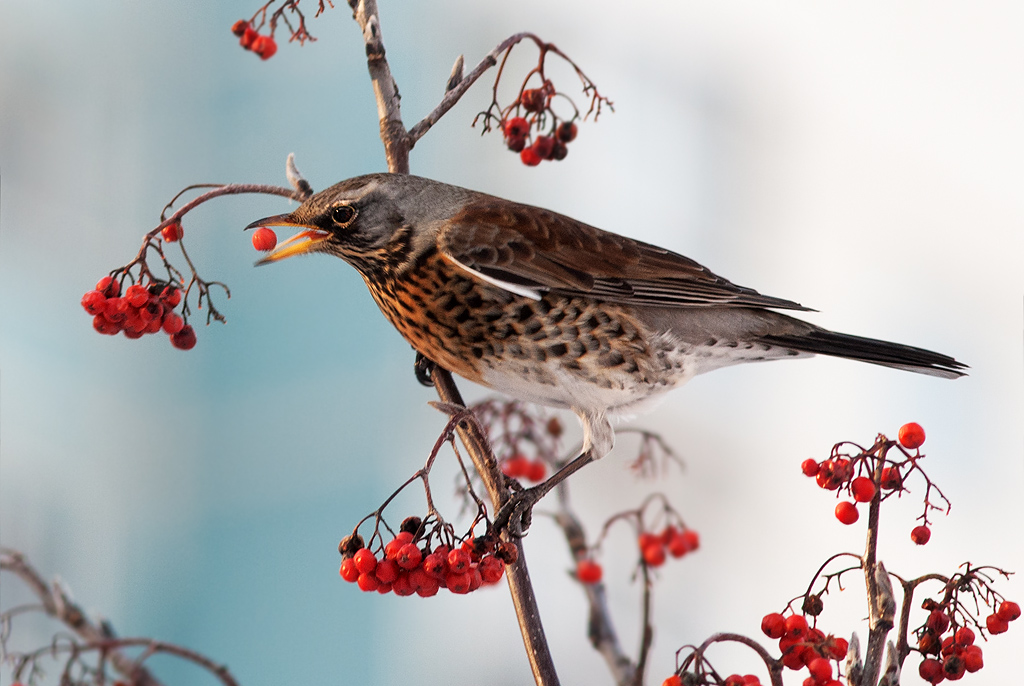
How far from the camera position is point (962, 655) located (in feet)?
2.17

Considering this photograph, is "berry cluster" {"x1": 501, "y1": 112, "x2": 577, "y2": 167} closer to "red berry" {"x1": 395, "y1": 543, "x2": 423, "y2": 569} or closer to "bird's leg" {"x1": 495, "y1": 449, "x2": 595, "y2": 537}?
"bird's leg" {"x1": 495, "y1": 449, "x2": 595, "y2": 537}

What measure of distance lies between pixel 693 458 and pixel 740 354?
97 cm

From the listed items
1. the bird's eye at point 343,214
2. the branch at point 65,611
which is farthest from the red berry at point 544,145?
the branch at point 65,611

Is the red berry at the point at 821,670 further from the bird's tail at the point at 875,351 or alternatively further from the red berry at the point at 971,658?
the bird's tail at the point at 875,351

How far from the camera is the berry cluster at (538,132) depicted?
96 cm

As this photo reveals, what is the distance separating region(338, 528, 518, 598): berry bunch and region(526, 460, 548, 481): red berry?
0.53 metres

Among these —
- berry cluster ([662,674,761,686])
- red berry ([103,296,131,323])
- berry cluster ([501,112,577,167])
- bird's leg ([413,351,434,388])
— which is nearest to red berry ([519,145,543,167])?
berry cluster ([501,112,577,167])

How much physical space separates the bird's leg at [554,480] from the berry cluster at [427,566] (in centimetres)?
12

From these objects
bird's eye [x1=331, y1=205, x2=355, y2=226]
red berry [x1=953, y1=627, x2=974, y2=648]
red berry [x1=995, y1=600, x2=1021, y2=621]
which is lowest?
red berry [x1=953, y1=627, x2=974, y2=648]

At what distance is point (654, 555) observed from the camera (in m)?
1.12

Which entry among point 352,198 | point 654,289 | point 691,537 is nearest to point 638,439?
point 691,537

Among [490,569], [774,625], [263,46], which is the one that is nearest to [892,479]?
[774,625]

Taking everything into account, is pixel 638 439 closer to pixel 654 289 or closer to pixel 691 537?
pixel 691 537

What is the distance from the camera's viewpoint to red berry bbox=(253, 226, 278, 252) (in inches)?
34.7
